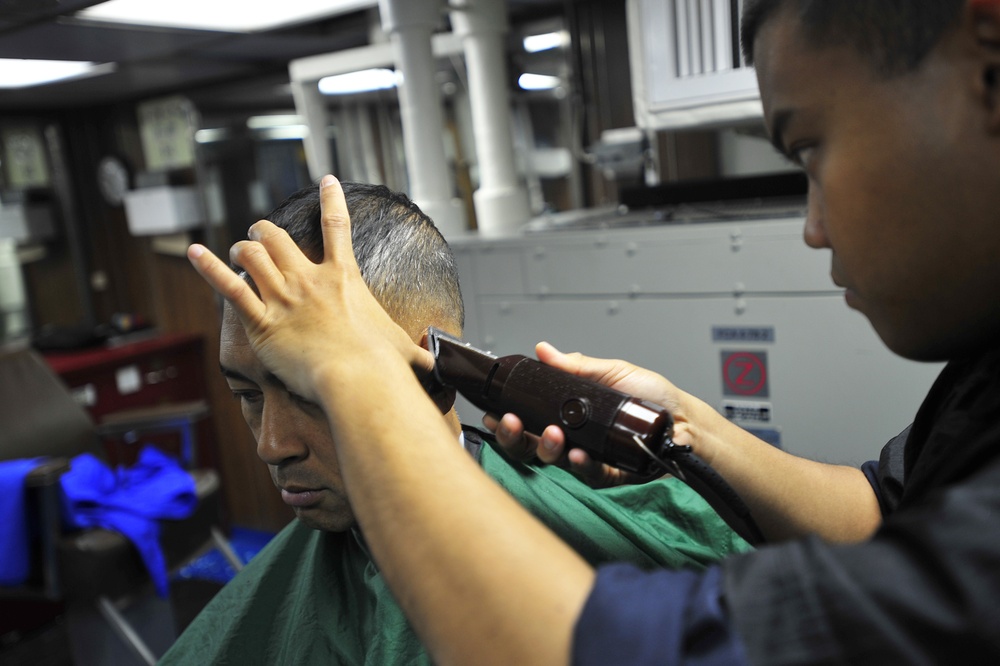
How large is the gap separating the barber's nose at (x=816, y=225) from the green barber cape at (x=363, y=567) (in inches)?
25.2

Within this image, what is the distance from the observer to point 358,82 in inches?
127

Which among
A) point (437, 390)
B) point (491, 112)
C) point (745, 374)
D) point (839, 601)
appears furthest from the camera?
point (491, 112)

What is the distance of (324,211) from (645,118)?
48.7 inches

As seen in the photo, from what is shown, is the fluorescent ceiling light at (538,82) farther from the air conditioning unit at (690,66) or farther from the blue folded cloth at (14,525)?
the blue folded cloth at (14,525)

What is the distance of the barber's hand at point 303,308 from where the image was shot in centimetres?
71

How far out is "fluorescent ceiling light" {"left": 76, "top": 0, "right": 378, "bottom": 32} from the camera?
228cm

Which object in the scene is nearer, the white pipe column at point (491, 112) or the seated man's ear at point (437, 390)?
the seated man's ear at point (437, 390)

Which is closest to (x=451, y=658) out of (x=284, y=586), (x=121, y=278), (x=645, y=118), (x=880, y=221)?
(x=880, y=221)

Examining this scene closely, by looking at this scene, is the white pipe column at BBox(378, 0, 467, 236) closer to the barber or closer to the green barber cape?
the green barber cape

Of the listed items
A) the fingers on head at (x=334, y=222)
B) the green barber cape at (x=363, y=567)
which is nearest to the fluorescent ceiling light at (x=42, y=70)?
the green barber cape at (x=363, y=567)

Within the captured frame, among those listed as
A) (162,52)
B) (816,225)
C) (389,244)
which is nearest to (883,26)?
(816,225)

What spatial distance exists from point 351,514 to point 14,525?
203cm

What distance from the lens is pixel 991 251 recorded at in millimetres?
583

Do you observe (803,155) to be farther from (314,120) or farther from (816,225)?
(314,120)
